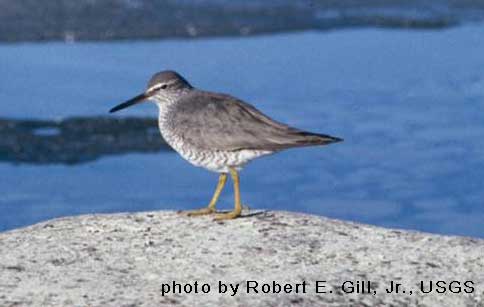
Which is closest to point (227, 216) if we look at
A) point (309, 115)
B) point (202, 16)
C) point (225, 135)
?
point (225, 135)

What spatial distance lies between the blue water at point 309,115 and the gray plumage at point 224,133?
91.4 inches

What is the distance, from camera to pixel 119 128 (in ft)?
34.8

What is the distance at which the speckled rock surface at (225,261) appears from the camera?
5.30 m

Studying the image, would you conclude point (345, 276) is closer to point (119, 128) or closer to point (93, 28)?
point (119, 128)

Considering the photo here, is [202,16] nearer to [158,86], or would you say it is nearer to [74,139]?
[74,139]

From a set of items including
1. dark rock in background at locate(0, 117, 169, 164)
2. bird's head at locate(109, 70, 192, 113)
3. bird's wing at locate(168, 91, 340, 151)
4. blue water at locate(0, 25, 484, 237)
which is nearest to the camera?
bird's wing at locate(168, 91, 340, 151)

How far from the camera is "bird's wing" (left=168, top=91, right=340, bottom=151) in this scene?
20.9ft

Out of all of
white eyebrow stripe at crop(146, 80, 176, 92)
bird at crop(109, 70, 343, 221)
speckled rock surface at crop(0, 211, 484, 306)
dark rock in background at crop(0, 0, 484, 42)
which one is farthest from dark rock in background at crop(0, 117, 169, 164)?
speckled rock surface at crop(0, 211, 484, 306)

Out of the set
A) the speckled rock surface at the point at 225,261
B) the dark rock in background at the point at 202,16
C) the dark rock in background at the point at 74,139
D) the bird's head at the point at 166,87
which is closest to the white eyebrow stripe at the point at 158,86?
the bird's head at the point at 166,87

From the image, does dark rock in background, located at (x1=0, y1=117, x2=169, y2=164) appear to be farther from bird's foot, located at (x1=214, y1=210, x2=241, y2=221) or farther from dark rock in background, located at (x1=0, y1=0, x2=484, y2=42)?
bird's foot, located at (x1=214, y1=210, x2=241, y2=221)

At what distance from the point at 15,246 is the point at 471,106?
616cm

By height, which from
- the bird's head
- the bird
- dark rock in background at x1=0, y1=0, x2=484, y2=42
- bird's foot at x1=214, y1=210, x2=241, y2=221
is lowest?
bird's foot at x1=214, y1=210, x2=241, y2=221

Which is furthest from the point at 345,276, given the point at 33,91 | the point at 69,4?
the point at 69,4

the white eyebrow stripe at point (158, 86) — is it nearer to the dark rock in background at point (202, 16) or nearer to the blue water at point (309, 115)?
the blue water at point (309, 115)
